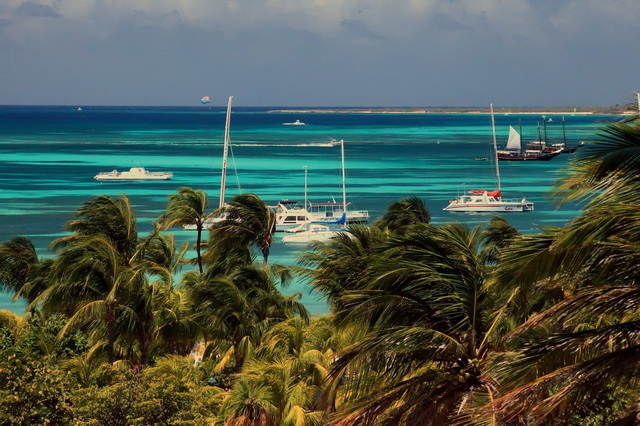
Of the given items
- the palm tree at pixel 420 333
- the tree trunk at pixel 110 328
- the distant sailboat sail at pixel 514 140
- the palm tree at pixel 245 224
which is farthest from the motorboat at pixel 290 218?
the distant sailboat sail at pixel 514 140

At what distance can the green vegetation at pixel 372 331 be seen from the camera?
25.1 ft

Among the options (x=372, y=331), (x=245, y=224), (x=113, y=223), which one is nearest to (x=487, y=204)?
(x=245, y=224)

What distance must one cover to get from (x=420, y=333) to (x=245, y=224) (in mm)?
22964

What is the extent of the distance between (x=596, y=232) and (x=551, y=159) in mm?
133946

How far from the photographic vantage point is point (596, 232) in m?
7.40

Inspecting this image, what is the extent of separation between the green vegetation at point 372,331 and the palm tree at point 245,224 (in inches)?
148

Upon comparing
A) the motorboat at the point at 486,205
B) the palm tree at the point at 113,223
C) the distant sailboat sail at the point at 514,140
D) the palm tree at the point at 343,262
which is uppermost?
the distant sailboat sail at the point at 514,140

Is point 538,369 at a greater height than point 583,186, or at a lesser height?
lesser

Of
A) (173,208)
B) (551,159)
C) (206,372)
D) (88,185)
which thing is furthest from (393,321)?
(551,159)

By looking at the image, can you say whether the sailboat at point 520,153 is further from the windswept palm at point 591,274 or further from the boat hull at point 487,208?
the windswept palm at point 591,274

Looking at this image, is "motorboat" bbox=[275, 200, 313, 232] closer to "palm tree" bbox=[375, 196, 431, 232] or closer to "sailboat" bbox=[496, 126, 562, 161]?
"palm tree" bbox=[375, 196, 431, 232]

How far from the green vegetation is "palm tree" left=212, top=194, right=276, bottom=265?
375cm

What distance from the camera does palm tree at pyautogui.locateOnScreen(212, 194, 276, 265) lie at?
105 ft

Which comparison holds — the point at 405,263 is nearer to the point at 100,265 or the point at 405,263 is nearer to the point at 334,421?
the point at 334,421
